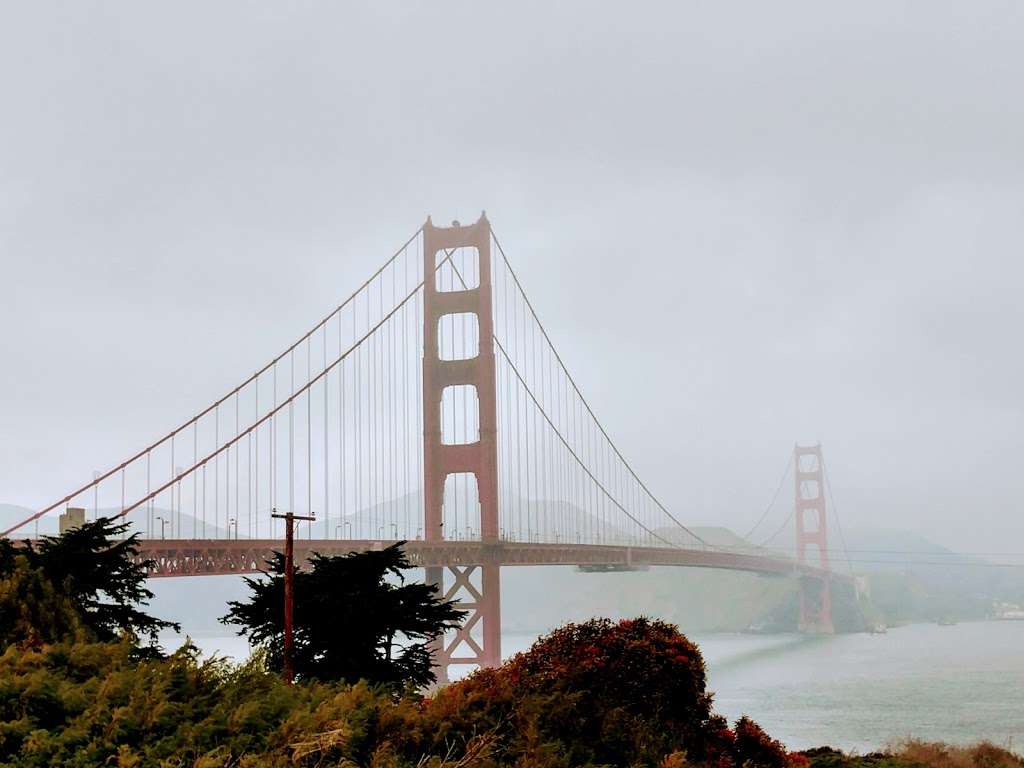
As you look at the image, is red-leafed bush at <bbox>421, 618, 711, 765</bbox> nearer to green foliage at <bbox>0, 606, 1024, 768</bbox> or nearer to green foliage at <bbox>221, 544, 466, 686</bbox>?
green foliage at <bbox>0, 606, 1024, 768</bbox>

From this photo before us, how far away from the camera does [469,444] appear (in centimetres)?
5216

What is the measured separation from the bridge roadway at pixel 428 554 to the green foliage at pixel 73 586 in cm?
943

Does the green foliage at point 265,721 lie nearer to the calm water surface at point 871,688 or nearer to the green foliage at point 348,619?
the calm water surface at point 871,688

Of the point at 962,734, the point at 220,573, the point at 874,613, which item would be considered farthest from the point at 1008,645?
the point at 220,573

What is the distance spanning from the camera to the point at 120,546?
20875 millimetres

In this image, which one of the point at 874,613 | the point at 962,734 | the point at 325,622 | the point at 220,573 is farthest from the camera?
the point at 874,613

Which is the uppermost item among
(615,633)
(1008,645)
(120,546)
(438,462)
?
(438,462)

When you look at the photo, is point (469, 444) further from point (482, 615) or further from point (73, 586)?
point (73, 586)

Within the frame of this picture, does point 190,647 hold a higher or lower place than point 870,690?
higher

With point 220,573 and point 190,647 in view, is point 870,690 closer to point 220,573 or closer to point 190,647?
point 220,573

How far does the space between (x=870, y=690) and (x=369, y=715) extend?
55.2 metres

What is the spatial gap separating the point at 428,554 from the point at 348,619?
25143 mm

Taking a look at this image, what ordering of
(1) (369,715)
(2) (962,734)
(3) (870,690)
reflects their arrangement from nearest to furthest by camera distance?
(1) (369,715) < (2) (962,734) < (3) (870,690)

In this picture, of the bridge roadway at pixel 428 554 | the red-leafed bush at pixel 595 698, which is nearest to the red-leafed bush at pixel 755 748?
the red-leafed bush at pixel 595 698
